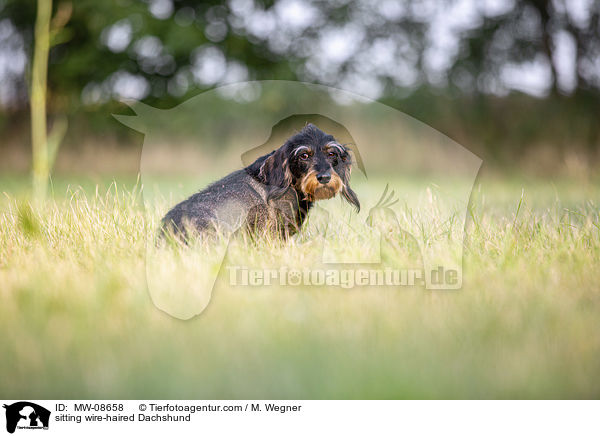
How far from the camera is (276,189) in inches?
175

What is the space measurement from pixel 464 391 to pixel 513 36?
15414 mm

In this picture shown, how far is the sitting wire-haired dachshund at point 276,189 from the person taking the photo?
432 centimetres

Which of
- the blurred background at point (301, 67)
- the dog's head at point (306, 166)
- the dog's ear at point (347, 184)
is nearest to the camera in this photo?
the dog's head at point (306, 166)

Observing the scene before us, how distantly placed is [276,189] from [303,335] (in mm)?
1980

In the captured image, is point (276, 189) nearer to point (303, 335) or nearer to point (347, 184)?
point (347, 184)

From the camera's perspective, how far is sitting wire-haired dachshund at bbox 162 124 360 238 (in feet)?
14.2

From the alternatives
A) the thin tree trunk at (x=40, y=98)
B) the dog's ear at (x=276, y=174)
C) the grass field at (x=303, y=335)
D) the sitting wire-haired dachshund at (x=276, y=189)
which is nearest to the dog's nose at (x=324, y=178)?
the sitting wire-haired dachshund at (x=276, y=189)

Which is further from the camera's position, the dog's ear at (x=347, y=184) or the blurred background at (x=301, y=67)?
the blurred background at (x=301, y=67)

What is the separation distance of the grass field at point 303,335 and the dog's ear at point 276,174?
652 mm

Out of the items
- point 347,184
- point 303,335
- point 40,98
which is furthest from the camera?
point 347,184
